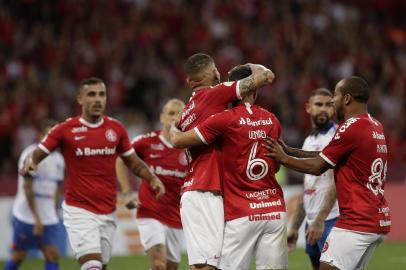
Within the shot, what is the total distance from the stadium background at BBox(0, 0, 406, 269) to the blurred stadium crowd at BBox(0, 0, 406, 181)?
0.03m

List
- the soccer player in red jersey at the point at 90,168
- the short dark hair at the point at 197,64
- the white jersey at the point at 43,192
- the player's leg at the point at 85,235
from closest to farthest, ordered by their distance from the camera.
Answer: the short dark hair at the point at 197,64 → the player's leg at the point at 85,235 → the soccer player in red jersey at the point at 90,168 → the white jersey at the point at 43,192

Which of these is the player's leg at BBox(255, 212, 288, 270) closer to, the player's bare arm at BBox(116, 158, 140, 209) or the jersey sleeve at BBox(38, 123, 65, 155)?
the player's bare arm at BBox(116, 158, 140, 209)

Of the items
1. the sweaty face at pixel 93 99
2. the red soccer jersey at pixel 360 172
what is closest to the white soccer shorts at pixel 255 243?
the red soccer jersey at pixel 360 172

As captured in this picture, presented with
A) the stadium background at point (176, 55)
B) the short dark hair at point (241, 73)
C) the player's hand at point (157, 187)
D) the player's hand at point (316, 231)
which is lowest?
the player's hand at point (316, 231)

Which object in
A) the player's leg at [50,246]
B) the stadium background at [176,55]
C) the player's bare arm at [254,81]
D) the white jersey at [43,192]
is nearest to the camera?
the player's bare arm at [254,81]

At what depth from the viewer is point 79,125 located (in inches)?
391

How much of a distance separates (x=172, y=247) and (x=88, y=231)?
159 centimetres

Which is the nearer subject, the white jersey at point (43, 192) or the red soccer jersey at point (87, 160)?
the red soccer jersey at point (87, 160)

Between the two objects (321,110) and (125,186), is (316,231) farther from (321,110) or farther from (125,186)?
(125,186)

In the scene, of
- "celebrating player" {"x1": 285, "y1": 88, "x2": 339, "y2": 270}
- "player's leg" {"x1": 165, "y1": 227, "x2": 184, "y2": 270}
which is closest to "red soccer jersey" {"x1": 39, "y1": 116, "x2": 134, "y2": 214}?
"player's leg" {"x1": 165, "y1": 227, "x2": 184, "y2": 270}

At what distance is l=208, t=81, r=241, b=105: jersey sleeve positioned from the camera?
7.84m

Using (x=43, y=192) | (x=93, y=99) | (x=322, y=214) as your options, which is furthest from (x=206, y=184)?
(x=43, y=192)

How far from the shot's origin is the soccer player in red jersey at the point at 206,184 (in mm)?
7723

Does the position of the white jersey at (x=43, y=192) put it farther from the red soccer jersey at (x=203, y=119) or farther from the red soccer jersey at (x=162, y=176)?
the red soccer jersey at (x=203, y=119)
